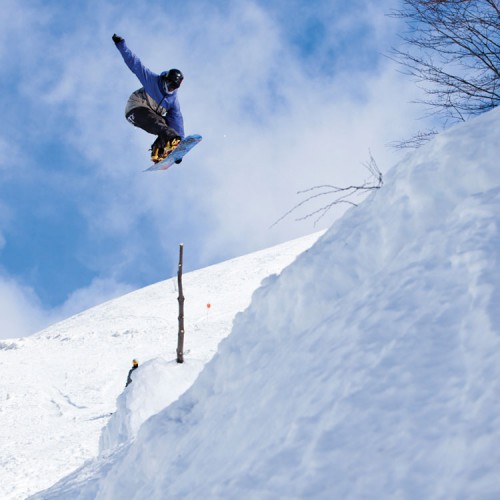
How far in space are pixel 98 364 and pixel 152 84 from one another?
15.3m

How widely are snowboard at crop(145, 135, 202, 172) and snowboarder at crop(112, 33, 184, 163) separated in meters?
0.09

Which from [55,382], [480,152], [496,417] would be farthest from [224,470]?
[55,382]

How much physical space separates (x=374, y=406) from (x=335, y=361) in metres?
0.60

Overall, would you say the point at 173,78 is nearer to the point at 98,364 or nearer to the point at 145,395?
the point at 145,395

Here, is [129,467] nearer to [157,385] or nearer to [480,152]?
[480,152]

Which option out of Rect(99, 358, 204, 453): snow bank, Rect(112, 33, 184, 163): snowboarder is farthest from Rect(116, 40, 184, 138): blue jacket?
Rect(99, 358, 204, 453): snow bank

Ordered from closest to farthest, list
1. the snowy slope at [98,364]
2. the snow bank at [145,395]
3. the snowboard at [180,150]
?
1. the snowboard at [180,150]
2. the snow bank at [145,395]
3. the snowy slope at [98,364]

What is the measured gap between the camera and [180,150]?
967 cm

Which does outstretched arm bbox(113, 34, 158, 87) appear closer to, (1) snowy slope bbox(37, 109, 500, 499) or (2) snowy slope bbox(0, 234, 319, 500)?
(1) snowy slope bbox(37, 109, 500, 499)

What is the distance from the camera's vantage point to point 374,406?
2.41 meters

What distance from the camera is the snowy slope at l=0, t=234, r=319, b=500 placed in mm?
11953

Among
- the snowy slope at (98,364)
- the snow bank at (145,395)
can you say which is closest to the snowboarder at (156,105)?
the snow bank at (145,395)

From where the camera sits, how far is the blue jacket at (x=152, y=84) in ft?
27.1

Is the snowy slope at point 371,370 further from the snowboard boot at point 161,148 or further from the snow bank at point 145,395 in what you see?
the snow bank at point 145,395
